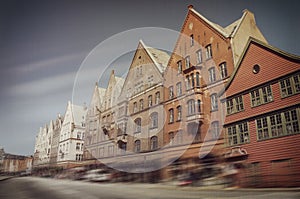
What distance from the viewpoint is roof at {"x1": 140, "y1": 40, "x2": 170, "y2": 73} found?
39.8 metres

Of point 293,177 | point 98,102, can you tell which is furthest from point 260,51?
point 98,102

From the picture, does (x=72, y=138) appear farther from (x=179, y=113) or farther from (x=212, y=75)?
(x=212, y=75)

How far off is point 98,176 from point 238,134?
19788 millimetres

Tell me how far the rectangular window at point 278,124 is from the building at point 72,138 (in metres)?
50.0

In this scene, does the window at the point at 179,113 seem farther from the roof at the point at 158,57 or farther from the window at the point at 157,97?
the roof at the point at 158,57

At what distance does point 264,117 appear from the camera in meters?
22.0

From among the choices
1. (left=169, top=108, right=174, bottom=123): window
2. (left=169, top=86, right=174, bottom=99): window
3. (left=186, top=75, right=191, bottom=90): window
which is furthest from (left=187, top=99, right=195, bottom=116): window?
(left=169, top=86, right=174, bottom=99): window

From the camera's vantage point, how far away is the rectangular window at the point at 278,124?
1944cm

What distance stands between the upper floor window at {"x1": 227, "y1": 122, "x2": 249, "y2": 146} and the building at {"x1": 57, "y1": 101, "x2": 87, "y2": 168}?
4630 centimetres

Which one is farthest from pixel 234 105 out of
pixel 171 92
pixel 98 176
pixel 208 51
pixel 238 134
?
pixel 98 176

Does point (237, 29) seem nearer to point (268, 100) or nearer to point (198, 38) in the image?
point (198, 38)

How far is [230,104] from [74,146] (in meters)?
48.8

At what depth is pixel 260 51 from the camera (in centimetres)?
2323

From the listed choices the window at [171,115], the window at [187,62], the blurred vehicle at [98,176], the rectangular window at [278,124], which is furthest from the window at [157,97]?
the rectangular window at [278,124]
